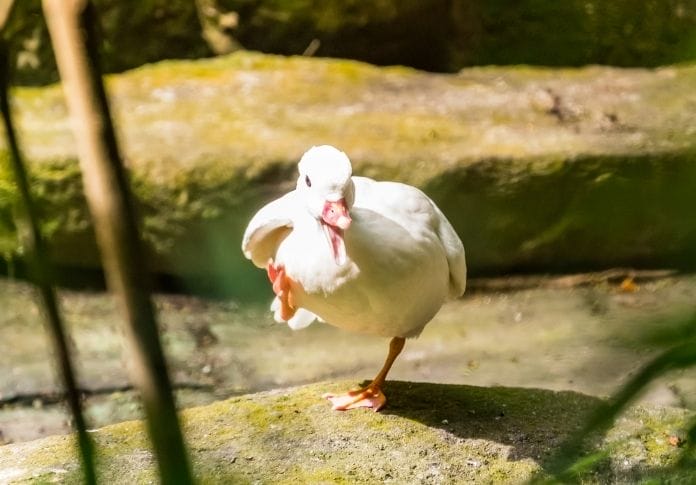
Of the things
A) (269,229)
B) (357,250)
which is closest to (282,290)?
(269,229)

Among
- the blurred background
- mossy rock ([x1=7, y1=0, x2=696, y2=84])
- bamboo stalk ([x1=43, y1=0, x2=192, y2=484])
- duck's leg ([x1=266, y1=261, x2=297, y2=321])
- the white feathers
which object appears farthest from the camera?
mossy rock ([x1=7, y1=0, x2=696, y2=84])

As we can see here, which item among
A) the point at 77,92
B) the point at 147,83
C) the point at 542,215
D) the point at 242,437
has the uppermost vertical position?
the point at 77,92

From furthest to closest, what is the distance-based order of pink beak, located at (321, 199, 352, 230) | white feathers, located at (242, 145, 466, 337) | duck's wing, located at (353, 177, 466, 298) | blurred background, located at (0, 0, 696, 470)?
blurred background, located at (0, 0, 696, 470)
duck's wing, located at (353, 177, 466, 298)
white feathers, located at (242, 145, 466, 337)
pink beak, located at (321, 199, 352, 230)

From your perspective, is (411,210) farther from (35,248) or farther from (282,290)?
(35,248)

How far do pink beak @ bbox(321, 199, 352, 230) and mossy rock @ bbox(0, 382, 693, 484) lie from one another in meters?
0.62

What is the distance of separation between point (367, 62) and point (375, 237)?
3280 millimetres

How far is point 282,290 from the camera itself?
251 centimetres

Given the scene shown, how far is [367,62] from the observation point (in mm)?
5383

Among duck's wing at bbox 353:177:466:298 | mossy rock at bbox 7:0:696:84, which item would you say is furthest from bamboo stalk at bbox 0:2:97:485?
mossy rock at bbox 7:0:696:84

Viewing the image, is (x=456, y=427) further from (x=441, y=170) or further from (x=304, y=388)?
(x=441, y=170)

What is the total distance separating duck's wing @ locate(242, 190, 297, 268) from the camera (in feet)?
8.18

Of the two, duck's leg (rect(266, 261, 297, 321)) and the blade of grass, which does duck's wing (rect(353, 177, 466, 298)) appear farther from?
the blade of grass

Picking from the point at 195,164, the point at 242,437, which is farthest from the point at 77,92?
the point at 195,164

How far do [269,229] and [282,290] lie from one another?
173mm
